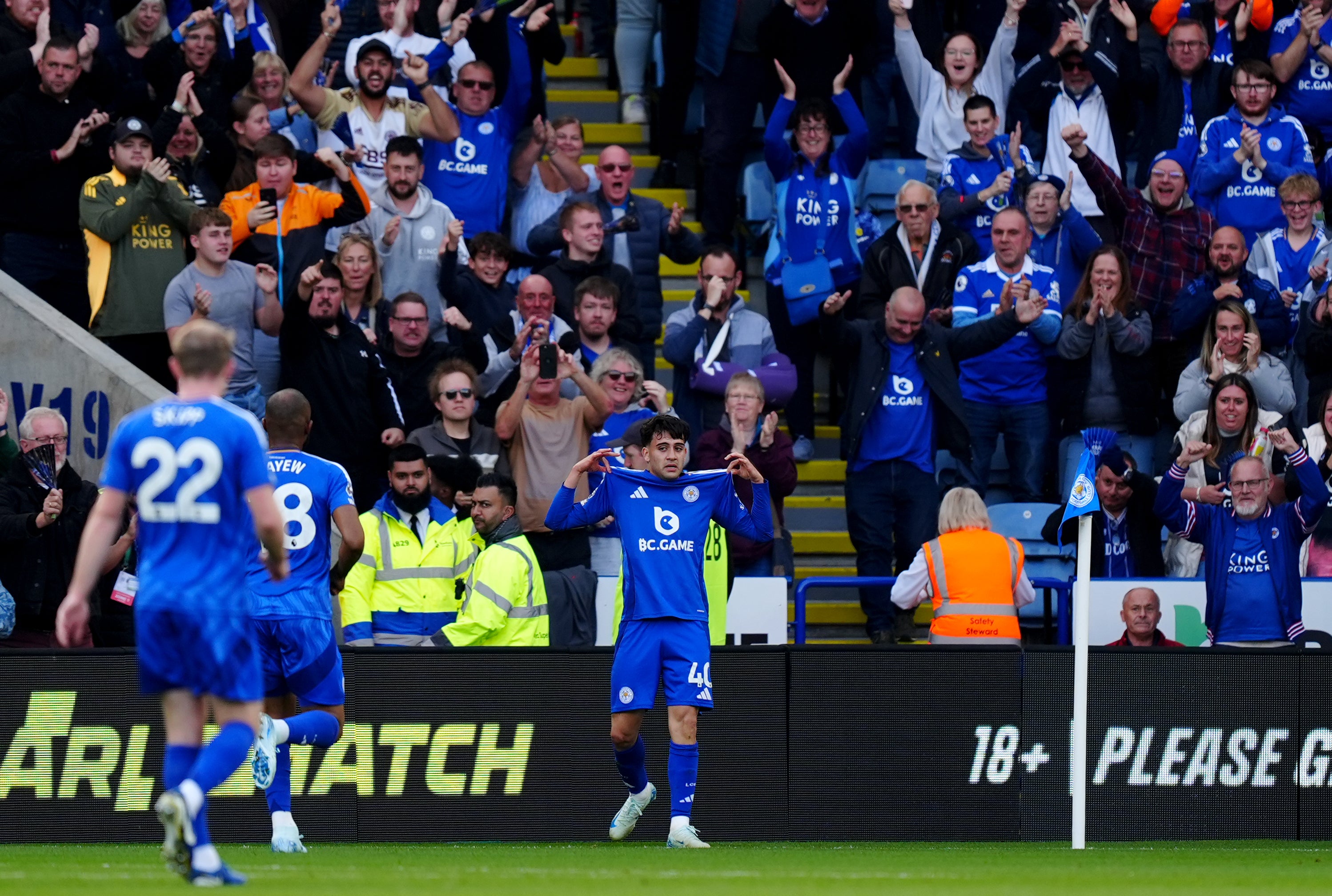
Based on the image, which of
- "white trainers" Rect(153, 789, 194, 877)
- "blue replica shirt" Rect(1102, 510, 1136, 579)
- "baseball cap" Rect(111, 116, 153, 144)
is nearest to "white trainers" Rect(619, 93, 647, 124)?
"baseball cap" Rect(111, 116, 153, 144)

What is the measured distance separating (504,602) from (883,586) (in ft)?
9.96

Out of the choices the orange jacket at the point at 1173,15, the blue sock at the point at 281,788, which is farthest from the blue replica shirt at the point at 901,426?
the blue sock at the point at 281,788

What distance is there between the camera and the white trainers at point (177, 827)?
20.7 ft

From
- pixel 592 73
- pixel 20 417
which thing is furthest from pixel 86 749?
pixel 592 73

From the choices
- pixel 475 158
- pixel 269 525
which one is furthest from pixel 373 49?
pixel 269 525

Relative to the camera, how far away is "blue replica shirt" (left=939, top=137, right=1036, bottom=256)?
49.0 ft

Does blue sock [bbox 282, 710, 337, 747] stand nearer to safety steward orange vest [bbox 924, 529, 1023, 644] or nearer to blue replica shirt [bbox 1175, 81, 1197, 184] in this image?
safety steward orange vest [bbox 924, 529, 1023, 644]

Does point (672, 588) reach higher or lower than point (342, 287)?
lower

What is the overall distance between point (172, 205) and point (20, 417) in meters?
1.80

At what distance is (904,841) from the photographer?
10.8 m

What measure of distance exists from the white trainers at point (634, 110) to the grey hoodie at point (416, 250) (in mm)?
4006

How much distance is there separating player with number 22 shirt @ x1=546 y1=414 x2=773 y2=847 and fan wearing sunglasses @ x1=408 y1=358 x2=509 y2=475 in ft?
8.53

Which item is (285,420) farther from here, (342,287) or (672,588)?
(342,287)

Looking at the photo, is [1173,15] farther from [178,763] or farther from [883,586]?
[178,763]
